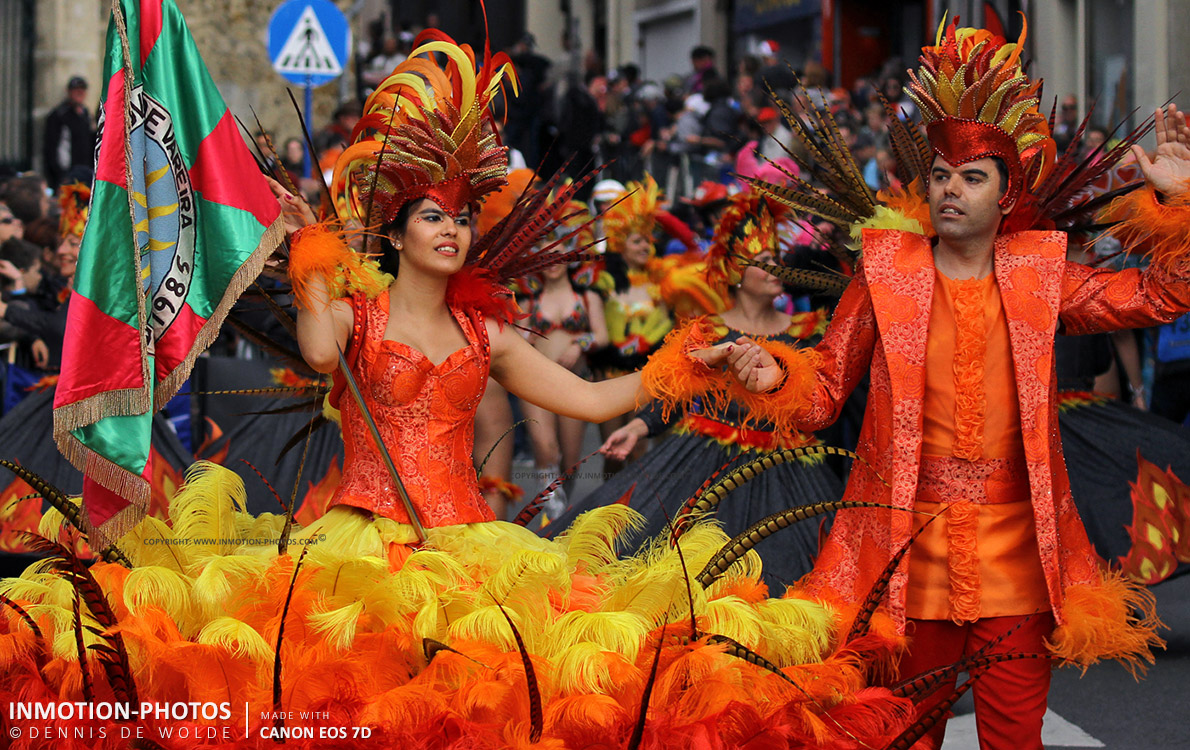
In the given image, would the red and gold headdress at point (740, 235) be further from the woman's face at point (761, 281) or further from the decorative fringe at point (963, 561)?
the decorative fringe at point (963, 561)

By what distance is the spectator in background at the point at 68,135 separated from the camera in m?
14.9

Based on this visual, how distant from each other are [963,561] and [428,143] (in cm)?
175

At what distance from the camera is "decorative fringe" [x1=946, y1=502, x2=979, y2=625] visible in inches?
137

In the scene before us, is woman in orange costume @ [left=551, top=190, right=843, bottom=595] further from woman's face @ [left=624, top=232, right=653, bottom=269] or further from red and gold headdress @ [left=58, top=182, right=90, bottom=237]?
red and gold headdress @ [left=58, top=182, right=90, bottom=237]

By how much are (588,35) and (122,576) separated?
24.1 m

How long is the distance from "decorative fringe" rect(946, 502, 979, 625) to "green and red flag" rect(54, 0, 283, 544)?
185 centimetres

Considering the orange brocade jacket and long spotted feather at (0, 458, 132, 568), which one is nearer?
long spotted feather at (0, 458, 132, 568)

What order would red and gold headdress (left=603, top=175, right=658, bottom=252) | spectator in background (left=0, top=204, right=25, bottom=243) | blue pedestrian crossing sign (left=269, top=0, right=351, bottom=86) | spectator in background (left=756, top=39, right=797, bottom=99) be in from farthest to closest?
spectator in background (left=756, top=39, right=797, bottom=99), blue pedestrian crossing sign (left=269, top=0, right=351, bottom=86), red and gold headdress (left=603, top=175, right=658, bottom=252), spectator in background (left=0, top=204, right=25, bottom=243)

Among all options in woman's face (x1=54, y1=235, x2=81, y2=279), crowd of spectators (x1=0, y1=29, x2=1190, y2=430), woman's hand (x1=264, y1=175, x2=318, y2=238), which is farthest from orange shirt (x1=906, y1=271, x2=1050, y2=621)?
woman's face (x1=54, y1=235, x2=81, y2=279)

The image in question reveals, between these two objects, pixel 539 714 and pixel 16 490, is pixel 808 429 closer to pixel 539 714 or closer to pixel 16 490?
pixel 539 714

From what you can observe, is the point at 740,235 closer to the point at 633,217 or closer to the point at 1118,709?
the point at 1118,709

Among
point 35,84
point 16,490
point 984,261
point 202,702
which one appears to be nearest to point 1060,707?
point 984,261

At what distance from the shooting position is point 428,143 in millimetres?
3730

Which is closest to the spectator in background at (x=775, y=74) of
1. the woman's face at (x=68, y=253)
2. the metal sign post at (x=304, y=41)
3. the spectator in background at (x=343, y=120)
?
the spectator in background at (x=343, y=120)
